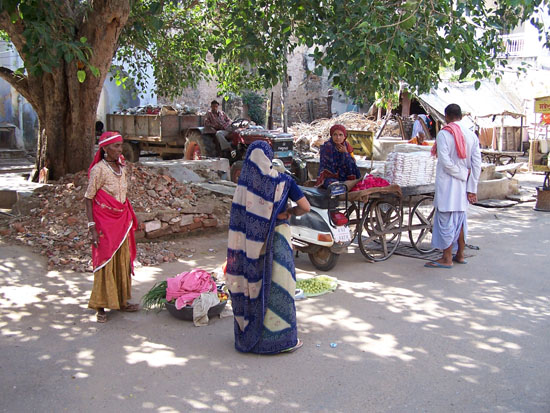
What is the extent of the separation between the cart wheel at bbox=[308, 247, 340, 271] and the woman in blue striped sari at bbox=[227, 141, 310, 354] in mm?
2328

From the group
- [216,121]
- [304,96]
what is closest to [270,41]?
[216,121]

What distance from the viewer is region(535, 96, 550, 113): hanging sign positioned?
45.3 ft

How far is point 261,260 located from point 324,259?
2.54 meters

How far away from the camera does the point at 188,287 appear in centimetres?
493

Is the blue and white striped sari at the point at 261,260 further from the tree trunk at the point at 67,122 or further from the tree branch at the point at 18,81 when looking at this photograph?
the tree branch at the point at 18,81

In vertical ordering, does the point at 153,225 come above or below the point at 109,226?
below

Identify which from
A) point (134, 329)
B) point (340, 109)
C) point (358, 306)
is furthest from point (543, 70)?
point (134, 329)

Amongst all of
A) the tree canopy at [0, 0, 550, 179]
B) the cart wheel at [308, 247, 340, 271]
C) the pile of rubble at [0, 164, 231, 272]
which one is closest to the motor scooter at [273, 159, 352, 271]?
the cart wheel at [308, 247, 340, 271]

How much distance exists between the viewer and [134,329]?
4734mm

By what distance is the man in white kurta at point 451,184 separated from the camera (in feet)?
21.5

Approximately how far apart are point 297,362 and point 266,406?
69cm

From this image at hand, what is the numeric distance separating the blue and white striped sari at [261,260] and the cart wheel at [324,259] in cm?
233

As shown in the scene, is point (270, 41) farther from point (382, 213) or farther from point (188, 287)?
point (188, 287)

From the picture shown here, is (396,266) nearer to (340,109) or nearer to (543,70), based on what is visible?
(543,70)
